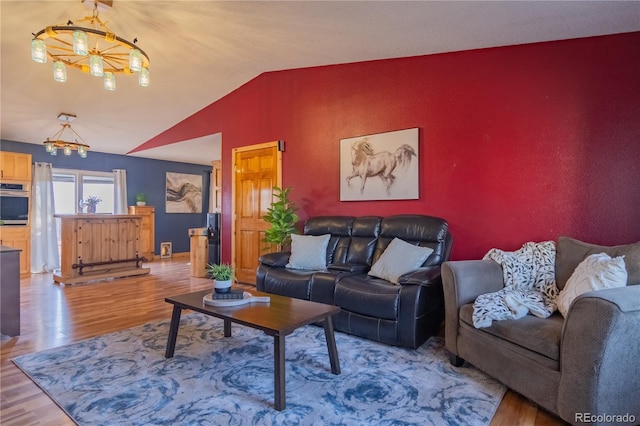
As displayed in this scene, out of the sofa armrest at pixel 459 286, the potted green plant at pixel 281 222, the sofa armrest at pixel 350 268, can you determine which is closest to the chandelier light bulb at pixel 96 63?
the potted green plant at pixel 281 222

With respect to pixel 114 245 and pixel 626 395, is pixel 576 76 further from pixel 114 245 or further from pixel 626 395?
pixel 114 245

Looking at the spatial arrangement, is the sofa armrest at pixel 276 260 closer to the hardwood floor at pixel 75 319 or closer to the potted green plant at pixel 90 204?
the hardwood floor at pixel 75 319

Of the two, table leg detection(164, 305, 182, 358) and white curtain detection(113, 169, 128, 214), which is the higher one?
white curtain detection(113, 169, 128, 214)

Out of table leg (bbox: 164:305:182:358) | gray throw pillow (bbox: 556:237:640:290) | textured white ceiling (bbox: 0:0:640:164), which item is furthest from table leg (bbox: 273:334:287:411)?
textured white ceiling (bbox: 0:0:640:164)

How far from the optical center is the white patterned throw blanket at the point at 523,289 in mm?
2127

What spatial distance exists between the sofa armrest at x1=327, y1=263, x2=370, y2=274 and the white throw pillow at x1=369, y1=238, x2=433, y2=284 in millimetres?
129

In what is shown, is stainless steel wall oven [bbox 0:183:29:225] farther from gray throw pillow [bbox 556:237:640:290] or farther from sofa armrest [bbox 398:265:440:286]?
gray throw pillow [bbox 556:237:640:290]

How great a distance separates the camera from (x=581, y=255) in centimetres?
241

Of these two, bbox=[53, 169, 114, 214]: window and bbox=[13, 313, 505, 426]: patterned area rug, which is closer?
bbox=[13, 313, 505, 426]: patterned area rug

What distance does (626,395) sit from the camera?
165 cm

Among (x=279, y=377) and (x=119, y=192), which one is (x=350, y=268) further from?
(x=119, y=192)

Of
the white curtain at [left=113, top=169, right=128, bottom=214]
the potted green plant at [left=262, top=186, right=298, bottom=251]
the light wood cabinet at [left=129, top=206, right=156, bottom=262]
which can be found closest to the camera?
the potted green plant at [left=262, top=186, right=298, bottom=251]

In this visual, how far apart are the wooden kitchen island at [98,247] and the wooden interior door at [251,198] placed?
190 centimetres

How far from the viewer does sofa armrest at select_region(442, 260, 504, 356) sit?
7.93ft
